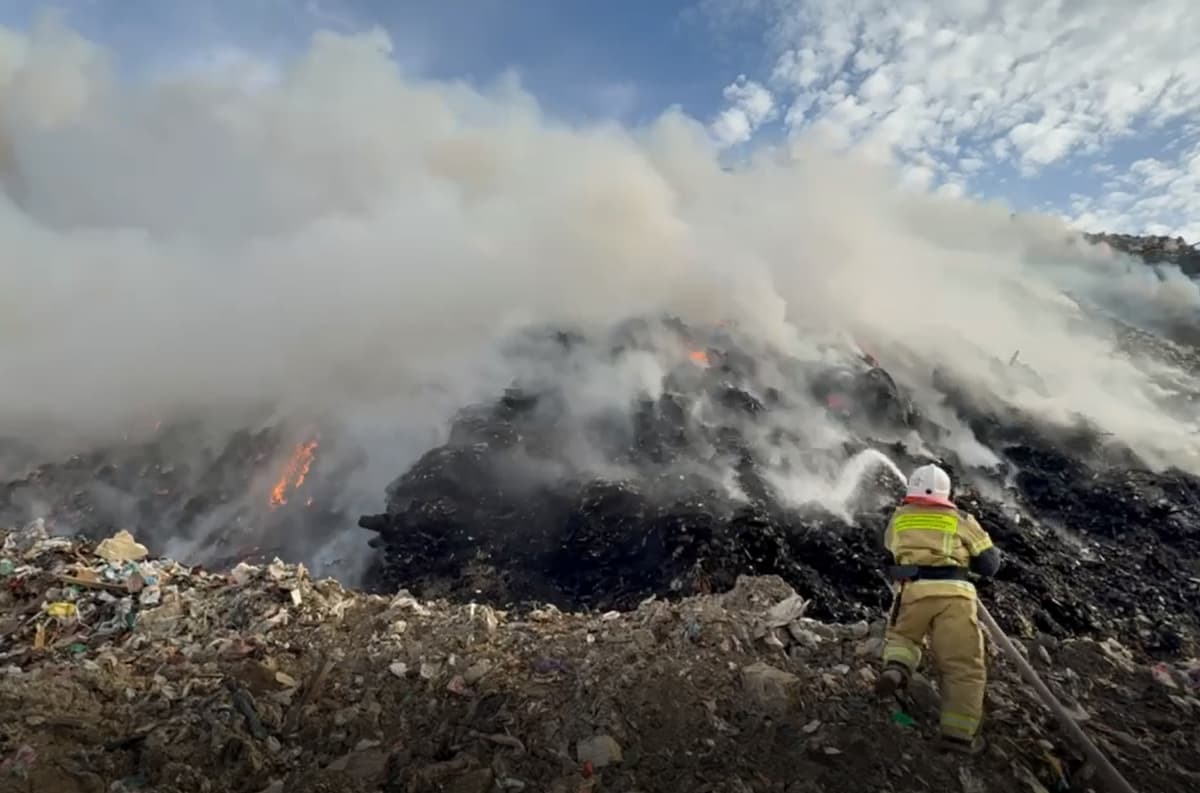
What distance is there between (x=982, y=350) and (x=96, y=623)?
34266mm

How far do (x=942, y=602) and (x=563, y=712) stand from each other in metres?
2.98

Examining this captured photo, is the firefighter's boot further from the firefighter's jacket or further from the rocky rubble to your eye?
the firefighter's jacket

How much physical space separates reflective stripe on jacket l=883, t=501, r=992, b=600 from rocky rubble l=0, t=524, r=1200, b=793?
2.51 ft

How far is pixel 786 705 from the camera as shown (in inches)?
200

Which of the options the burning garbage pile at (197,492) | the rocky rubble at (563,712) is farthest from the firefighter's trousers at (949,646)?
the burning garbage pile at (197,492)

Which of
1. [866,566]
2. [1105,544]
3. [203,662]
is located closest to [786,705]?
[203,662]

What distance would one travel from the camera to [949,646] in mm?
4957

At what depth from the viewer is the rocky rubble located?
464 cm

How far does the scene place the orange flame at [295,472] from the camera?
73.7ft

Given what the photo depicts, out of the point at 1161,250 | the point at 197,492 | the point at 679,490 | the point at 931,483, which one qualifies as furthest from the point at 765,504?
the point at 1161,250

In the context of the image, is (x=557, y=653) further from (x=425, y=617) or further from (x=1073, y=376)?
(x=1073, y=376)

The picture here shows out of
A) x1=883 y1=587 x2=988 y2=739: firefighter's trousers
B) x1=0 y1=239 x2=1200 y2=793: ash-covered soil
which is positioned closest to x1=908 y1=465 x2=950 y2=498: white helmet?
x1=883 y1=587 x2=988 y2=739: firefighter's trousers

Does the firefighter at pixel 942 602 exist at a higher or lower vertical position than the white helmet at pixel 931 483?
lower

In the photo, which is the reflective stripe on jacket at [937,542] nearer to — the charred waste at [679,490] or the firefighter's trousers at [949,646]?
the firefighter's trousers at [949,646]
